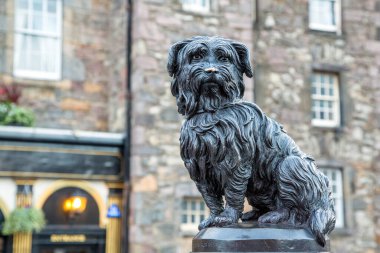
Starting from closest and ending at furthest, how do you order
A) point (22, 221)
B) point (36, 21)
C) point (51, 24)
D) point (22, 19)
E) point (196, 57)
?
point (196, 57) < point (22, 221) < point (22, 19) < point (36, 21) < point (51, 24)

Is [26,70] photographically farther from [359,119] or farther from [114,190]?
[359,119]

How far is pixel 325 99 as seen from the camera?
606 inches

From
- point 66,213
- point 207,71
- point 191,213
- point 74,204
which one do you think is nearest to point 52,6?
point 74,204

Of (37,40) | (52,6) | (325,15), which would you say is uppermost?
(325,15)

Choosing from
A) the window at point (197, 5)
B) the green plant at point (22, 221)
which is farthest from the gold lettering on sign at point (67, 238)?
the window at point (197, 5)

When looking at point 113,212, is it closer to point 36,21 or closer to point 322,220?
point 36,21

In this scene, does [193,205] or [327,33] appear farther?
[327,33]

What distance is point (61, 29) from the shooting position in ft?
45.3

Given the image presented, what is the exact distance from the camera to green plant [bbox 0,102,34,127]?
12.4 metres

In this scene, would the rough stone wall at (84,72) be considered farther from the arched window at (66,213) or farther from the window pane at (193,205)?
the window pane at (193,205)

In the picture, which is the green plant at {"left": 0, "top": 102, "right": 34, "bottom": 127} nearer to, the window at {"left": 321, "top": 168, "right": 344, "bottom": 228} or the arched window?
the arched window

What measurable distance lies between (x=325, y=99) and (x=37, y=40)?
20.7ft

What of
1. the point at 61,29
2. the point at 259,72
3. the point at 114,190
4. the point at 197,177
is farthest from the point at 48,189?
the point at 197,177

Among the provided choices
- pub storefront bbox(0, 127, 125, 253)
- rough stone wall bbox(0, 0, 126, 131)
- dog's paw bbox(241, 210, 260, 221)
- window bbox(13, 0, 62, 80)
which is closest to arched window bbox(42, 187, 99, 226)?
pub storefront bbox(0, 127, 125, 253)
